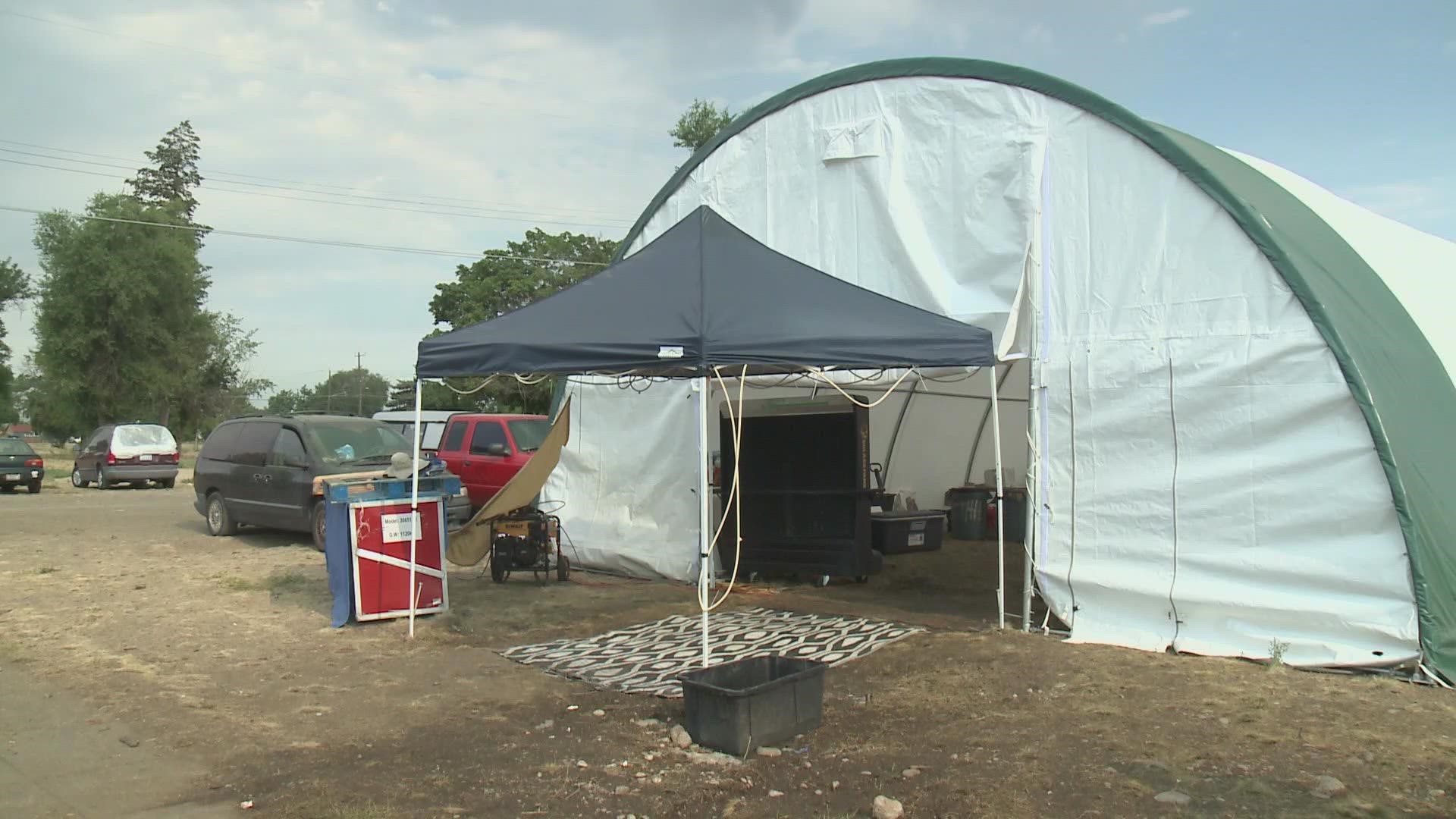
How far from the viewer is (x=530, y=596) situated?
10.0 m

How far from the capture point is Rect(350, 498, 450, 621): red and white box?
27.7 ft

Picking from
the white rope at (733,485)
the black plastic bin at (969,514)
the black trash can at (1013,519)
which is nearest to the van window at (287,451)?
the white rope at (733,485)

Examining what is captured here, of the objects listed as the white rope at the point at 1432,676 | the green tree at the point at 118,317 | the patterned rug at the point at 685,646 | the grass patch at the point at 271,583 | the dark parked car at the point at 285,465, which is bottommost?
the patterned rug at the point at 685,646

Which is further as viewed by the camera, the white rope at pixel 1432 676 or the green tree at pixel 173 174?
the green tree at pixel 173 174

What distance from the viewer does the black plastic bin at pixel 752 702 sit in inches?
204

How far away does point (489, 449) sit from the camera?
1482cm

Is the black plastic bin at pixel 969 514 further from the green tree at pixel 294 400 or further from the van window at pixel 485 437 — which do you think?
the green tree at pixel 294 400

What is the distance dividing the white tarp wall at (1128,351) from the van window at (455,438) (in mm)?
7284

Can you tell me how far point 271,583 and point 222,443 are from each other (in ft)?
17.2

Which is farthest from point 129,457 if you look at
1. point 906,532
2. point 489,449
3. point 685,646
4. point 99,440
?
point 685,646

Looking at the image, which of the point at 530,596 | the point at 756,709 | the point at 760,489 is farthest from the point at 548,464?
the point at 756,709

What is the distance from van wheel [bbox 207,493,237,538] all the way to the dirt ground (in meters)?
5.35

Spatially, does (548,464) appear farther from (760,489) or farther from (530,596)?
(760,489)

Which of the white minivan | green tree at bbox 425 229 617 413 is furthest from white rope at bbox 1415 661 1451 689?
green tree at bbox 425 229 617 413
